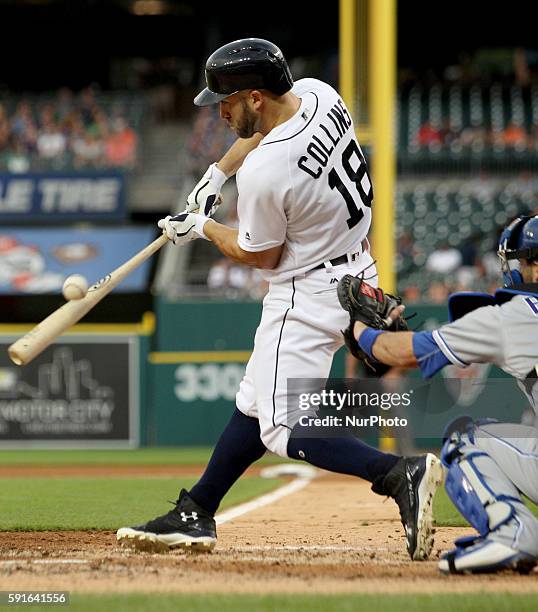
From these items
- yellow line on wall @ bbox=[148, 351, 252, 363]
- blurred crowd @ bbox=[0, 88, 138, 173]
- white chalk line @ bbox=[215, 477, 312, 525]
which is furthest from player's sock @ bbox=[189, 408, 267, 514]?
blurred crowd @ bbox=[0, 88, 138, 173]

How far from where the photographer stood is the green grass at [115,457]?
1020cm

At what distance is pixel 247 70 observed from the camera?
3.96 meters

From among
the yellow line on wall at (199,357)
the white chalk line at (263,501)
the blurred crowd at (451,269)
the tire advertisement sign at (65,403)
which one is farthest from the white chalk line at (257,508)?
the blurred crowd at (451,269)

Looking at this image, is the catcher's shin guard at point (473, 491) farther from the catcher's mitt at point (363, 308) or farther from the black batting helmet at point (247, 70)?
the black batting helmet at point (247, 70)

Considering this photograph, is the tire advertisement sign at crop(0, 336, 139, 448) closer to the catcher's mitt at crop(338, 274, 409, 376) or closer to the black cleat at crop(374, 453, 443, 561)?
the black cleat at crop(374, 453, 443, 561)

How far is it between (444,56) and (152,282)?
9.35 meters

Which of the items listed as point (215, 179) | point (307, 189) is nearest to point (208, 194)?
point (215, 179)

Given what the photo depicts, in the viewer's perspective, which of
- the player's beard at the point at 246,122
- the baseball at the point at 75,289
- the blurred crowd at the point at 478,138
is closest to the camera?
the player's beard at the point at 246,122

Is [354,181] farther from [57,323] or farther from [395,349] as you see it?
[57,323]

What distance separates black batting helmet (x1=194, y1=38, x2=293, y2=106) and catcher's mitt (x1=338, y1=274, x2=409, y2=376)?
75cm

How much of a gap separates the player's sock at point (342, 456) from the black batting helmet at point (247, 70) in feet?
3.95

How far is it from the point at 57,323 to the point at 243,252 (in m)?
0.77

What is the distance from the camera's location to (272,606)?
9.57 feet

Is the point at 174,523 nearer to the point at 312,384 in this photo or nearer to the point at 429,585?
the point at 312,384
